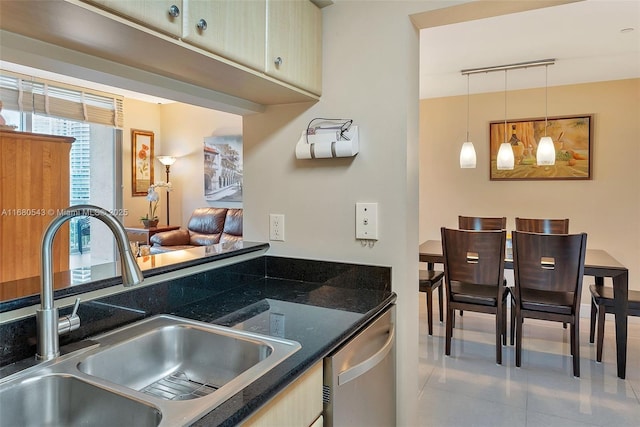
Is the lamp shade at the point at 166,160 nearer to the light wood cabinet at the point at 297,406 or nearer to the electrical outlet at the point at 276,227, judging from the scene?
the electrical outlet at the point at 276,227

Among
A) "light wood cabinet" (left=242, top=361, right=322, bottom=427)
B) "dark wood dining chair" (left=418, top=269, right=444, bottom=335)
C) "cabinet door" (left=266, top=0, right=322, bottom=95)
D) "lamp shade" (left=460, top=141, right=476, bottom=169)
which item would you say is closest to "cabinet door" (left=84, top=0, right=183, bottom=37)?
"cabinet door" (left=266, top=0, right=322, bottom=95)

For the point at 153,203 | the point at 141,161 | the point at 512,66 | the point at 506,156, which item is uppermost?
the point at 512,66

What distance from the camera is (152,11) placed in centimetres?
95

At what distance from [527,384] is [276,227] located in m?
2.01

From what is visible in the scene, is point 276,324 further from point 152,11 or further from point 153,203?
point 153,203

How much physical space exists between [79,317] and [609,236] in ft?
15.1

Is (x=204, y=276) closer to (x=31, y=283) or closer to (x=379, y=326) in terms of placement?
(x=31, y=283)

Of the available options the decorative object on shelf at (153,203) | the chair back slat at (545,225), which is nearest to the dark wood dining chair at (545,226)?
the chair back slat at (545,225)

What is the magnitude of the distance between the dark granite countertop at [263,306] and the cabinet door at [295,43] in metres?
0.76

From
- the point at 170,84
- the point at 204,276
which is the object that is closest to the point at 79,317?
the point at 204,276

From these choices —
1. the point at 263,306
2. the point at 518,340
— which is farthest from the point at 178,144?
the point at 263,306

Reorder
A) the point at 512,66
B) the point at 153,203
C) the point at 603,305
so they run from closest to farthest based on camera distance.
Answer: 1. the point at 603,305
2. the point at 512,66
3. the point at 153,203

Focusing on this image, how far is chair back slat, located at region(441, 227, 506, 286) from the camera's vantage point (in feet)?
9.70

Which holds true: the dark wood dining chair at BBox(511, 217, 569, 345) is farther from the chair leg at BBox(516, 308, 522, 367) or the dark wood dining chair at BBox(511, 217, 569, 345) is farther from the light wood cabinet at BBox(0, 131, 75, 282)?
the light wood cabinet at BBox(0, 131, 75, 282)
